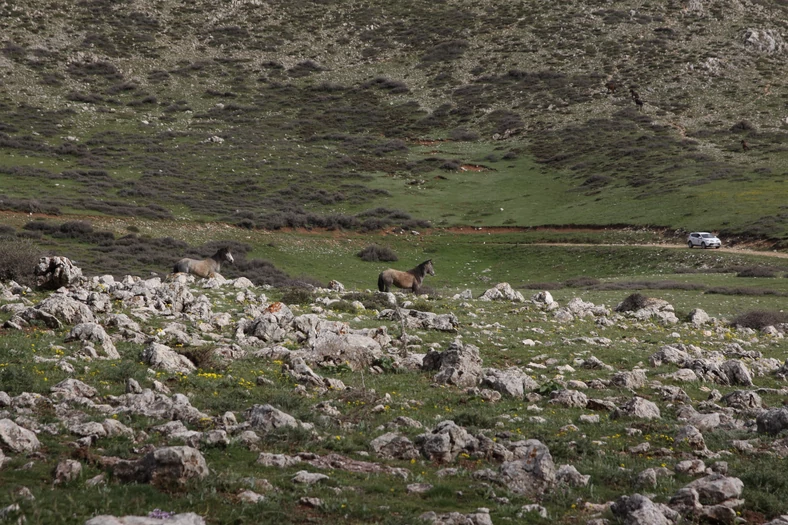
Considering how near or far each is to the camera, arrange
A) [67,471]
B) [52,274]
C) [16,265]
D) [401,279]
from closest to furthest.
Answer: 1. [67,471]
2. [52,274]
3. [16,265]
4. [401,279]

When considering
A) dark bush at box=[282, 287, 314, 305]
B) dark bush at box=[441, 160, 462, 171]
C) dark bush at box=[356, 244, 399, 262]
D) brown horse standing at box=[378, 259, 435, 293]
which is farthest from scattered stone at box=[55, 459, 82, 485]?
dark bush at box=[441, 160, 462, 171]

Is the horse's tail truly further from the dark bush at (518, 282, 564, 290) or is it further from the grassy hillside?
the grassy hillside

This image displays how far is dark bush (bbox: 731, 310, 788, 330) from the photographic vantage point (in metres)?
29.3

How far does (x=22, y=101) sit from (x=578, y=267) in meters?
102

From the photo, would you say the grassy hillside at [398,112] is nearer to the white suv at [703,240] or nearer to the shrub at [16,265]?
the white suv at [703,240]

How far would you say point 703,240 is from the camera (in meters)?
61.8

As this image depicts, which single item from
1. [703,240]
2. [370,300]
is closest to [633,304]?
[370,300]

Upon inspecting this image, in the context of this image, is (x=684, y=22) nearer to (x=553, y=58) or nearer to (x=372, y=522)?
(x=553, y=58)

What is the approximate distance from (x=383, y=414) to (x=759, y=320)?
75.1 feet

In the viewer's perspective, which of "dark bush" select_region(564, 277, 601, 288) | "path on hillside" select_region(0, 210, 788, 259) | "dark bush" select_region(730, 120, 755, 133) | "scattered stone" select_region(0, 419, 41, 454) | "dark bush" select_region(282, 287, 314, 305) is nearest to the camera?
"scattered stone" select_region(0, 419, 41, 454)

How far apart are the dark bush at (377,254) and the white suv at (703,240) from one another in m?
27.1

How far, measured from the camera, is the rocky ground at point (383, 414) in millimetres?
8758

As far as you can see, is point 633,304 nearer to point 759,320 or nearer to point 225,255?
point 759,320

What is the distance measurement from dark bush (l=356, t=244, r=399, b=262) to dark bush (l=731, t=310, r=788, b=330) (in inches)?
1434
